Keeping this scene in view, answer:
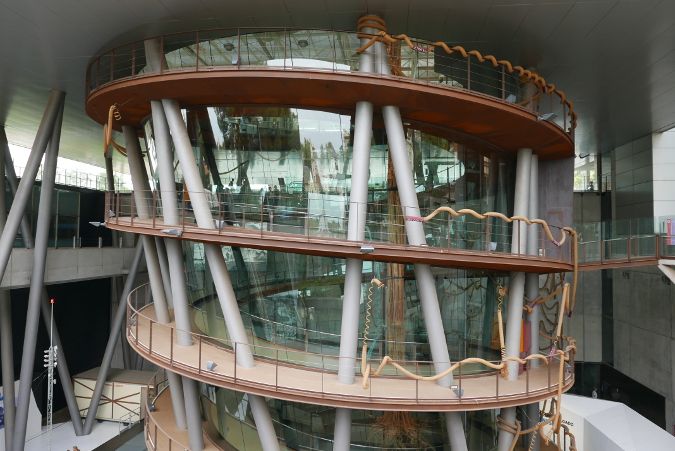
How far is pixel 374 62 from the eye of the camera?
1109 cm

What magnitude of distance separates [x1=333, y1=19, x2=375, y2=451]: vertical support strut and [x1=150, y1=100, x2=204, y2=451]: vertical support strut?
4.35 metres

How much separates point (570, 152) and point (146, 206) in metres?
13.0

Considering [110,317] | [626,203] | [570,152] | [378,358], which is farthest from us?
[110,317]

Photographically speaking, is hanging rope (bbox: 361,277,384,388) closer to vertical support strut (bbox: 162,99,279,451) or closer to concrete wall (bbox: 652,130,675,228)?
vertical support strut (bbox: 162,99,279,451)

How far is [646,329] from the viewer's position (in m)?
24.0

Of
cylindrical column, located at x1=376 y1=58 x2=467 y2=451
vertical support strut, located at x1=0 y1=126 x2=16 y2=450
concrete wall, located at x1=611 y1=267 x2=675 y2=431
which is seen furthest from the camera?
concrete wall, located at x1=611 y1=267 x2=675 y2=431

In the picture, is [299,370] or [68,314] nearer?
[299,370]

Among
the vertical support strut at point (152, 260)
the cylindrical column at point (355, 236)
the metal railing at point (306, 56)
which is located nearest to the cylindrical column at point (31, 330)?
the vertical support strut at point (152, 260)

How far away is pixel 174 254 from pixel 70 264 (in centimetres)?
1044

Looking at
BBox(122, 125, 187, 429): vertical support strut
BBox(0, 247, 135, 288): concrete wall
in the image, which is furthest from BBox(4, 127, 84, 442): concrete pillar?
BBox(122, 125, 187, 429): vertical support strut

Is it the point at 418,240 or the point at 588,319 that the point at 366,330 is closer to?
Result: the point at 418,240

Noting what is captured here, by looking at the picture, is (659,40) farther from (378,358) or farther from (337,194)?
(378,358)

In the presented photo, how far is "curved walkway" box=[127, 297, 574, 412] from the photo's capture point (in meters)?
10.3

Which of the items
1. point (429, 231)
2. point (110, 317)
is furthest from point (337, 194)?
point (110, 317)
